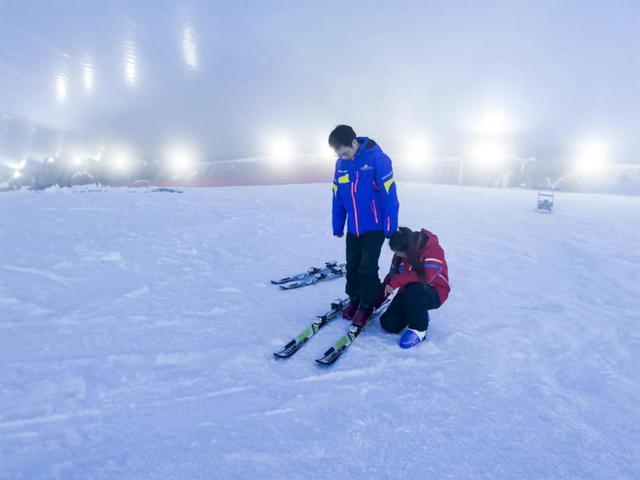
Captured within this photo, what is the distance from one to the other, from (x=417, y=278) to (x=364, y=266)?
2.07ft

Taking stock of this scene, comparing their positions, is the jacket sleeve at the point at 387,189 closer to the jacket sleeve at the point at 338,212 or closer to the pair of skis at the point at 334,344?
the jacket sleeve at the point at 338,212

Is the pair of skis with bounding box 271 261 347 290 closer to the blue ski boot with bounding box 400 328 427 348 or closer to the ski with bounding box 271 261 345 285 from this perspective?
the ski with bounding box 271 261 345 285

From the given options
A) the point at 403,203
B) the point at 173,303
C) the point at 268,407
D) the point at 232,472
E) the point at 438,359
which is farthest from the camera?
the point at 403,203

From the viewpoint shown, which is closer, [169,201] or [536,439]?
[536,439]

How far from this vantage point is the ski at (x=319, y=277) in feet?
18.1

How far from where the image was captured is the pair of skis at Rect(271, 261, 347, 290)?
18.3 ft

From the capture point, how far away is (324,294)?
5.33m

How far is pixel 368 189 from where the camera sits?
398 centimetres

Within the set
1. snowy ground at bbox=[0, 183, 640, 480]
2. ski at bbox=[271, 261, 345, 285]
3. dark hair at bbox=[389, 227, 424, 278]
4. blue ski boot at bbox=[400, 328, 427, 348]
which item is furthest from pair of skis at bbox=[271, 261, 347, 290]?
dark hair at bbox=[389, 227, 424, 278]

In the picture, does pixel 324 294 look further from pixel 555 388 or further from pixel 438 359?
pixel 555 388

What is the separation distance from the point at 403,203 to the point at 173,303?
12.3 meters

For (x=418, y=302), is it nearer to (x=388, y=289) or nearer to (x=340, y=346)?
(x=388, y=289)

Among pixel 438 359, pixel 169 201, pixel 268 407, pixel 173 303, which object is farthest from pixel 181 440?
pixel 169 201

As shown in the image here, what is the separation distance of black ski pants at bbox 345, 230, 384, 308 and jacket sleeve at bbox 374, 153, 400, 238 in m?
0.16
